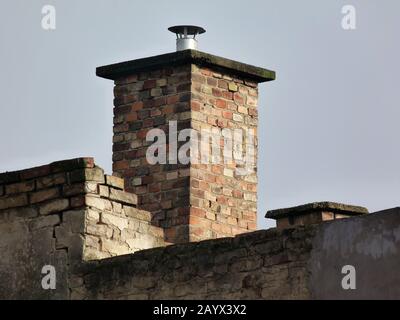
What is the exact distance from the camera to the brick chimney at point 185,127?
55.7ft

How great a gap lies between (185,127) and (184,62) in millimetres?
666

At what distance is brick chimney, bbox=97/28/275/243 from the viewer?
55.7 feet

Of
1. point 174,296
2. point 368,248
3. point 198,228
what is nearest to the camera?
point 368,248

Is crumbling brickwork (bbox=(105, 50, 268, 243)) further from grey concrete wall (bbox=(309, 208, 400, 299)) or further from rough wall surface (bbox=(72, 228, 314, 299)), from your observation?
grey concrete wall (bbox=(309, 208, 400, 299))

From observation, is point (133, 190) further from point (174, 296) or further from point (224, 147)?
point (174, 296)

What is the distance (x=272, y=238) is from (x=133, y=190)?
3.93 metres

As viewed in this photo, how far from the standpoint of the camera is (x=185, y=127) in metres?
17.2

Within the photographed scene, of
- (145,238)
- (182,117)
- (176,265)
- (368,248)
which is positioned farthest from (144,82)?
(368,248)

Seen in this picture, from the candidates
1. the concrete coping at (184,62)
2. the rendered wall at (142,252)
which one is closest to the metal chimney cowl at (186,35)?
the concrete coping at (184,62)

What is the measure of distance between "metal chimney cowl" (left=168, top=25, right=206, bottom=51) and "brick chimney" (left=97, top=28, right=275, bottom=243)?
0.35m

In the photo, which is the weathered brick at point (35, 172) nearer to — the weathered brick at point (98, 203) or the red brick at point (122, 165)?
the weathered brick at point (98, 203)

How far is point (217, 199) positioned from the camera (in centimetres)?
1723
